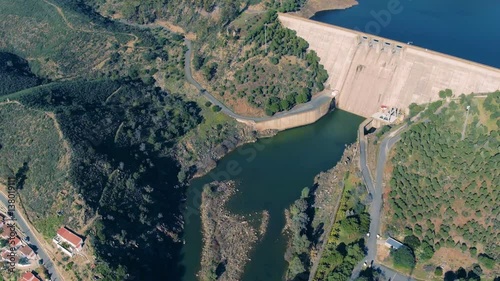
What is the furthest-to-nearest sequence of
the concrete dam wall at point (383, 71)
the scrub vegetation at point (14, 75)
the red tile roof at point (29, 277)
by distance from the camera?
the scrub vegetation at point (14, 75) → the concrete dam wall at point (383, 71) → the red tile roof at point (29, 277)

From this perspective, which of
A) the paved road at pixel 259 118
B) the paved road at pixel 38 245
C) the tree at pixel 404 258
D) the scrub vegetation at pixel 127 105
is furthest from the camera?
the paved road at pixel 259 118

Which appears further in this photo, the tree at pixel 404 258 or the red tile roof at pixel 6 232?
the red tile roof at pixel 6 232

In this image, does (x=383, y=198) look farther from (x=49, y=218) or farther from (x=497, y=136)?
(x=49, y=218)

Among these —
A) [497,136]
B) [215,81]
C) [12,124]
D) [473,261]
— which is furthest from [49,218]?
[497,136]

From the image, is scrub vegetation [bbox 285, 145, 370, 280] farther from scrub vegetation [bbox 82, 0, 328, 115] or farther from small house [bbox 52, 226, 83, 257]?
small house [bbox 52, 226, 83, 257]

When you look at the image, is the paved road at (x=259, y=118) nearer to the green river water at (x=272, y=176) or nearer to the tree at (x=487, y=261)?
the green river water at (x=272, y=176)

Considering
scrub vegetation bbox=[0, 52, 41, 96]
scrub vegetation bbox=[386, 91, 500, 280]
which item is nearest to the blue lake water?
scrub vegetation bbox=[386, 91, 500, 280]

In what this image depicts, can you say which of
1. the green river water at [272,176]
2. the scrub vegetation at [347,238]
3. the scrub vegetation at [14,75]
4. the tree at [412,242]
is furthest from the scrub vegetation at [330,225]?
the scrub vegetation at [14,75]
